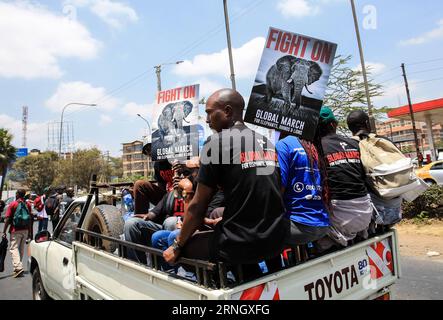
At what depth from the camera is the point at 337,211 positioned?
278 centimetres

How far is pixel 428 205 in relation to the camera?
32.1 ft

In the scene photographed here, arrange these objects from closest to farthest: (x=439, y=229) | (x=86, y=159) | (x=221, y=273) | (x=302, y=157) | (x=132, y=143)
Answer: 1. (x=221, y=273)
2. (x=302, y=157)
3. (x=439, y=229)
4. (x=86, y=159)
5. (x=132, y=143)

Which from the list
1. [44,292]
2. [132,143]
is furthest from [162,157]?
[132,143]

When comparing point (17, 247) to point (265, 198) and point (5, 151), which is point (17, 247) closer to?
point (265, 198)

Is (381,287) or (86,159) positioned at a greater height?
(86,159)

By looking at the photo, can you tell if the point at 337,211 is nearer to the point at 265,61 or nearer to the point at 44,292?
the point at 265,61

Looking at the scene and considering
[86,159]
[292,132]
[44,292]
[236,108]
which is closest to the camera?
[236,108]

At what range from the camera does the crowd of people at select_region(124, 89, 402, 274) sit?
6.34 ft

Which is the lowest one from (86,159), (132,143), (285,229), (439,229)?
(439,229)

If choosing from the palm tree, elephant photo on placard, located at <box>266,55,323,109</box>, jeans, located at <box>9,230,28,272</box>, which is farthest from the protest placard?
the palm tree

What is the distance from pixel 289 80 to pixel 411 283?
4135 mm

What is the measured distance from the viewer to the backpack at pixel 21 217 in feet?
24.3

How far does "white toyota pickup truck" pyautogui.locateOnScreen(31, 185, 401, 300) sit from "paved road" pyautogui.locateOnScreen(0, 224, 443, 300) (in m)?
2.19

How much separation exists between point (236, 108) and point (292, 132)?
634 mm
